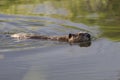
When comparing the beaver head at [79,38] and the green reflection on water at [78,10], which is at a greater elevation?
the green reflection on water at [78,10]

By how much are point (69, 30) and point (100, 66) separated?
12.9ft

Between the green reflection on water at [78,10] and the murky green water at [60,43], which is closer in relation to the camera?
the murky green water at [60,43]

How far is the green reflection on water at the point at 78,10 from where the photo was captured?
11801 millimetres

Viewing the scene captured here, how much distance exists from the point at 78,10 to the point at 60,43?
4.73 metres

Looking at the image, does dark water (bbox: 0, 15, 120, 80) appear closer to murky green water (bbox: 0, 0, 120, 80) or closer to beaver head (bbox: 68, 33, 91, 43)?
murky green water (bbox: 0, 0, 120, 80)

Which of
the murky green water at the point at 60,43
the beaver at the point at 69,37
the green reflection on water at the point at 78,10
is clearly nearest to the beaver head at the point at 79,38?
the beaver at the point at 69,37

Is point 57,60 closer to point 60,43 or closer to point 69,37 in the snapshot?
point 60,43

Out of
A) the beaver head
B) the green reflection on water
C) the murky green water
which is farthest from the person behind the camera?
the green reflection on water

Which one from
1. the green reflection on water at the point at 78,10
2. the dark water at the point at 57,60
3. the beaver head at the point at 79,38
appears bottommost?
the dark water at the point at 57,60

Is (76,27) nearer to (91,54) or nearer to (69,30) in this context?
(69,30)

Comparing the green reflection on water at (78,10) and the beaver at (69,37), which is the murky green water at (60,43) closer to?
the green reflection on water at (78,10)

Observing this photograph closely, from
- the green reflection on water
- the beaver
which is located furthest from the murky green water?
the beaver

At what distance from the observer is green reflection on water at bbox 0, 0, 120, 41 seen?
1180 centimetres

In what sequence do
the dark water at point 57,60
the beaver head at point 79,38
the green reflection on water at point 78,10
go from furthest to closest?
the green reflection on water at point 78,10
the beaver head at point 79,38
the dark water at point 57,60
